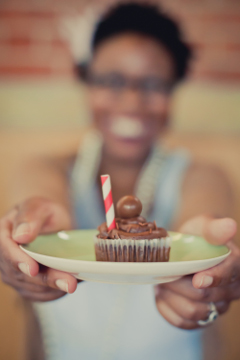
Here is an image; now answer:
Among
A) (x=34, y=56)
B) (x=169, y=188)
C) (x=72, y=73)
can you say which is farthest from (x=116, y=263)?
(x=34, y=56)

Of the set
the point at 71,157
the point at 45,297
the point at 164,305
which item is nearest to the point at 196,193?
the point at 71,157

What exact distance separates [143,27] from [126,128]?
1.81ft

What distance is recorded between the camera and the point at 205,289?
0.81m

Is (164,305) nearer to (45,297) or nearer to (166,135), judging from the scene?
(45,297)

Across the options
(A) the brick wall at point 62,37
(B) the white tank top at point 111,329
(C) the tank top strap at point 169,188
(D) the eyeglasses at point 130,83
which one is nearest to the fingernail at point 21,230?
(B) the white tank top at point 111,329

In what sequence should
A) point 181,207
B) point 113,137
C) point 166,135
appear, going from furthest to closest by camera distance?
point 166,135, point 113,137, point 181,207

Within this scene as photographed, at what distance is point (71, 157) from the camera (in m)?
1.93

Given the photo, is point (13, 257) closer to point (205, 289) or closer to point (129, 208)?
point (129, 208)

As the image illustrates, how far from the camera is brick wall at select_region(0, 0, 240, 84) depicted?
2.23 metres

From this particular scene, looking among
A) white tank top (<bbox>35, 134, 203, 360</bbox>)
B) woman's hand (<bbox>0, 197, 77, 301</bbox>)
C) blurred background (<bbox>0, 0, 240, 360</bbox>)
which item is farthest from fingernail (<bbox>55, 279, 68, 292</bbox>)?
blurred background (<bbox>0, 0, 240, 360</bbox>)

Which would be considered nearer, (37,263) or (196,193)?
(37,263)

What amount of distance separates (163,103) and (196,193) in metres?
0.58

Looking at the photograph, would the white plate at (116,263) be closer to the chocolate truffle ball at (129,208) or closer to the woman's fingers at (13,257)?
the woman's fingers at (13,257)

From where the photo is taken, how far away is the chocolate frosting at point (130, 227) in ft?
2.72
